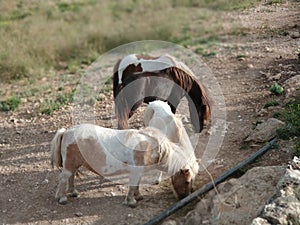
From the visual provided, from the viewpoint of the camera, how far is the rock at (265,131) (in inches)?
247

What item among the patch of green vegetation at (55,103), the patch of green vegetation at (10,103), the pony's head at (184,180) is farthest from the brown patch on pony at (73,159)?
the patch of green vegetation at (10,103)

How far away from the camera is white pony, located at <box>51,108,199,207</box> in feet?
17.1

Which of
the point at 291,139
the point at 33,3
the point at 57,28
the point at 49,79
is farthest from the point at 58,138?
the point at 33,3

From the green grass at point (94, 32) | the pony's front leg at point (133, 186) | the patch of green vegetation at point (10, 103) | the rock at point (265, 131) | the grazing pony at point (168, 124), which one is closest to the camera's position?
the grazing pony at point (168, 124)

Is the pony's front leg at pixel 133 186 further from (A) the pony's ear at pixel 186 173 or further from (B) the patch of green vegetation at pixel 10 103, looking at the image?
(B) the patch of green vegetation at pixel 10 103

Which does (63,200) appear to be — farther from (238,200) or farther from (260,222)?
(260,222)


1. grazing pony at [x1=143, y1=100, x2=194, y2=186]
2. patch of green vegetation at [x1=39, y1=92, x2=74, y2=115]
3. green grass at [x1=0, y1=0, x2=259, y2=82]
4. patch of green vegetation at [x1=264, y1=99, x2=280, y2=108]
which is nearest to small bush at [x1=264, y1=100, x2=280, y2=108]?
patch of green vegetation at [x1=264, y1=99, x2=280, y2=108]

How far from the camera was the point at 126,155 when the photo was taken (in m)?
5.40

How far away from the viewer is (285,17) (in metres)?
7.75

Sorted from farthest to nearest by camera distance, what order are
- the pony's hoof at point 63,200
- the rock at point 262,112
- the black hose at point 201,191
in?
the rock at point 262,112 → the pony's hoof at point 63,200 → the black hose at point 201,191

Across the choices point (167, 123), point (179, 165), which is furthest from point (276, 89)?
point (179, 165)

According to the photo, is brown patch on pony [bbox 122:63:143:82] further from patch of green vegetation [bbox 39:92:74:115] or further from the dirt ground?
patch of green vegetation [bbox 39:92:74:115]

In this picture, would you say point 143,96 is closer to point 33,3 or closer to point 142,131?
point 142,131

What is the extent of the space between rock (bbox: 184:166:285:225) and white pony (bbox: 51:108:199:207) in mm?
416
